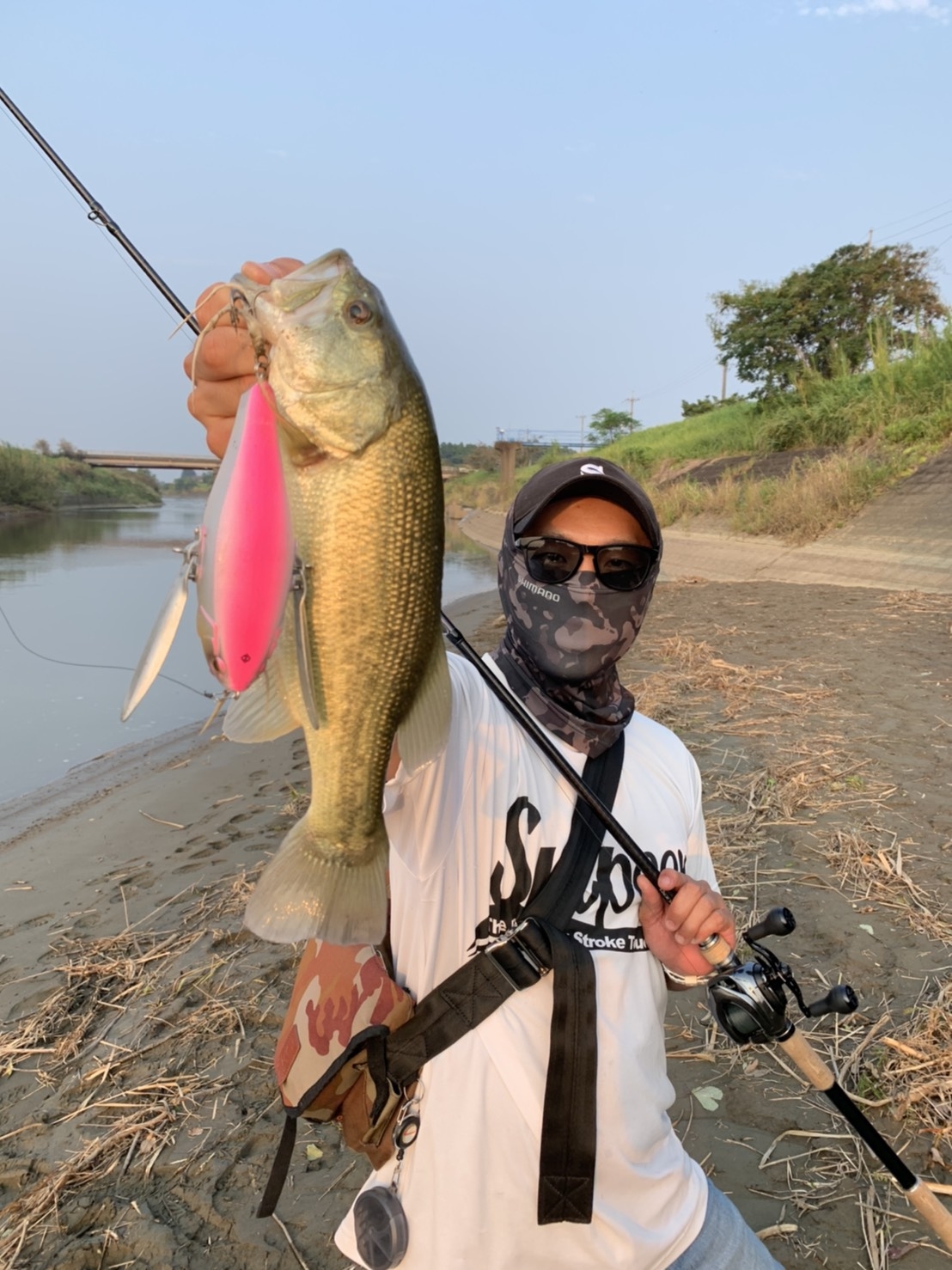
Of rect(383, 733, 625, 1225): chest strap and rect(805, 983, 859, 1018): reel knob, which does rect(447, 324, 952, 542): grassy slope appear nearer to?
rect(805, 983, 859, 1018): reel knob

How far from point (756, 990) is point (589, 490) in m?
1.37

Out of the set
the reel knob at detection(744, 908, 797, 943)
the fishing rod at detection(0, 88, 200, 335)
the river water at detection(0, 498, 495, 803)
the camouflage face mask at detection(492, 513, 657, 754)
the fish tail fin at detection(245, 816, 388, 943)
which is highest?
the fishing rod at detection(0, 88, 200, 335)

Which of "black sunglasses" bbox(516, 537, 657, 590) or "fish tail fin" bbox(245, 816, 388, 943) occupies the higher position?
"black sunglasses" bbox(516, 537, 657, 590)

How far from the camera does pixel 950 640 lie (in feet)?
31.5

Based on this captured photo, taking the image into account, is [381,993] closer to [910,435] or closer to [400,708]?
[400,708]

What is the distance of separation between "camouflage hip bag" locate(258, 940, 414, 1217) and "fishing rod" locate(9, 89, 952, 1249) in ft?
2.01

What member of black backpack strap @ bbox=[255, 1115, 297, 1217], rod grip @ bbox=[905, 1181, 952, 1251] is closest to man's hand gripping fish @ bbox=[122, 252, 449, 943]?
black backpack strap @ bbox=[255, 1115, 297, 1217]

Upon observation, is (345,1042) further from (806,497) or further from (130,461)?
(806,497)

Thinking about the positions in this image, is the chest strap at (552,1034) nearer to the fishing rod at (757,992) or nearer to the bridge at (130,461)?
the fishing rod at (757,992)

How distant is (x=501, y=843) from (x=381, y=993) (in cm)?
40

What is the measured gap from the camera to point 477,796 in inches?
68.6

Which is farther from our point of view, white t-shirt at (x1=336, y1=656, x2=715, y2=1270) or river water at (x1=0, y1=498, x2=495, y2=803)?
river water at (x1=0, y1=498, x2=495, y2=803)

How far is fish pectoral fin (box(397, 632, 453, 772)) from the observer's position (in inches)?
56.8

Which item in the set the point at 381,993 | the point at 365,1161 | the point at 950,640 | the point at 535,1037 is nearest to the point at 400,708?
the point at 381,993
